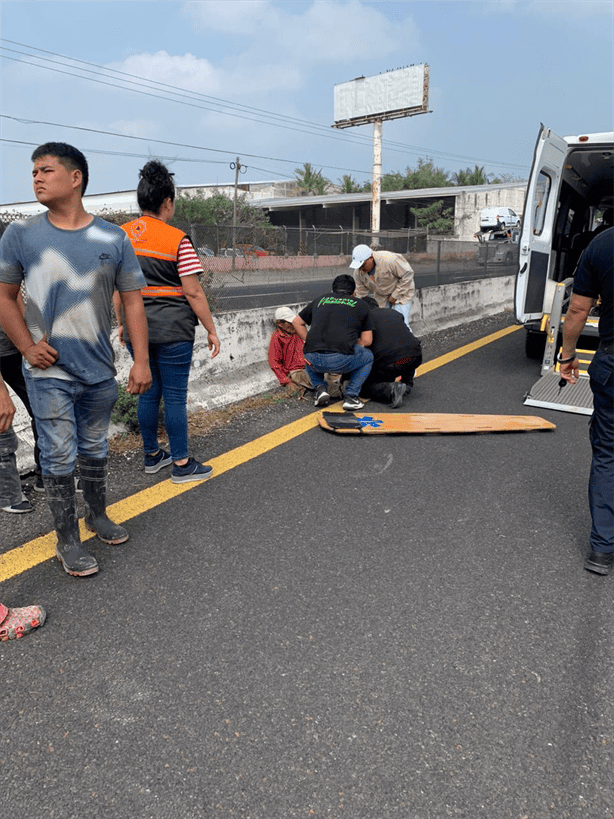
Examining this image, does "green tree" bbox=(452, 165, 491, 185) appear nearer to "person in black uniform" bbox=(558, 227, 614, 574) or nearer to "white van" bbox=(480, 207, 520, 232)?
"white van" bbox=(480, 207, 520, 232)

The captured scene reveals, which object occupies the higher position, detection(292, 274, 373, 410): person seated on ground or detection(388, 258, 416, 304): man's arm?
detection(388, 258, 416, 304): man's arm

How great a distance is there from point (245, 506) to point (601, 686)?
208cm

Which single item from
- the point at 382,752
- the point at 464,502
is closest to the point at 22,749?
the point at 382,752

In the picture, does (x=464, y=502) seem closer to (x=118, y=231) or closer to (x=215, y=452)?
(x=215, y=452)

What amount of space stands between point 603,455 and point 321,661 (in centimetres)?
173

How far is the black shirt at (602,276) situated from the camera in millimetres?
2928

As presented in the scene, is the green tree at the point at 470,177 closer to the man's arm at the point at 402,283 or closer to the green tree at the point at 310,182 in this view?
the green tree at the point at 310,182

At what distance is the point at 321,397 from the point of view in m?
5.84

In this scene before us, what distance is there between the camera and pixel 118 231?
287cm

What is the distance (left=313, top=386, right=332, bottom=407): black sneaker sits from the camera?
584 cm

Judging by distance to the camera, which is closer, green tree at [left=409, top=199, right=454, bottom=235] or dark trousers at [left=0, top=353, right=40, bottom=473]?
dark trousers at [left=0, top=353, right=40, bottom=473]

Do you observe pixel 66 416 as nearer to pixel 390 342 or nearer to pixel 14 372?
pixel 14 372

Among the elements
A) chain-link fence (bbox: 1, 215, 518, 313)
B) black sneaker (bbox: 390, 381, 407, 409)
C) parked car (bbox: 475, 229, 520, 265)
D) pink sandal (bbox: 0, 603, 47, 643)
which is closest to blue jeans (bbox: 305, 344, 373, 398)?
black sneaker (bbox: 390, 381, 407, 409)

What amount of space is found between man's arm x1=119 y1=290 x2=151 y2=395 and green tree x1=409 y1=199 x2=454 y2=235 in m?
39.5
